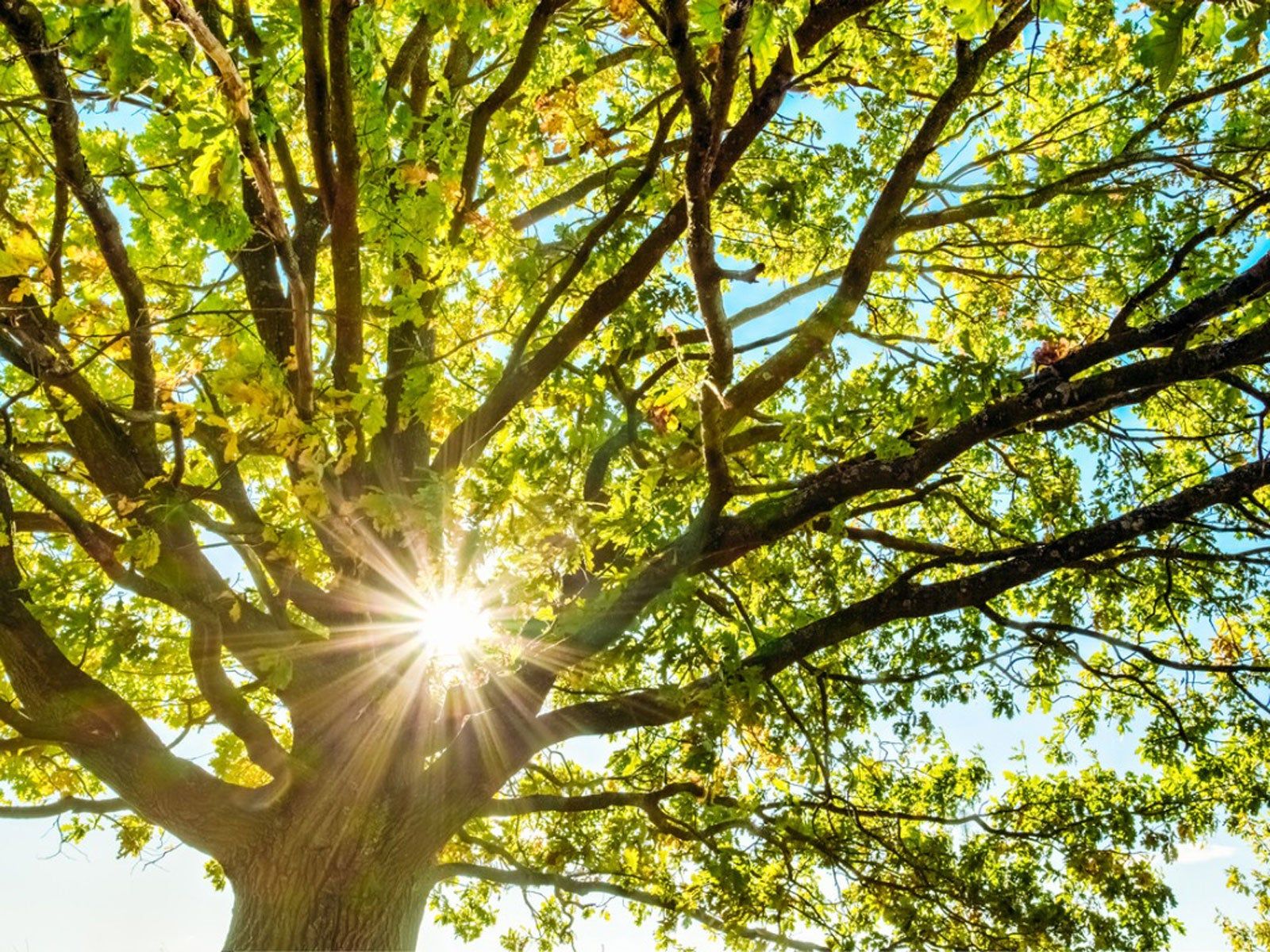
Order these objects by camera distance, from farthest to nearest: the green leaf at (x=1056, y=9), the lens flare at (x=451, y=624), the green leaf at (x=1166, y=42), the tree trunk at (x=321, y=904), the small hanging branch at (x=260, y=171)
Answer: the lens flare at (x=451, y=624), the tree trunk at (x=321, y=904), the small hanging branch at (x=260, y=171), the green leaf at (x=1056, y=9), the green leaf at (x=1166, y=42)

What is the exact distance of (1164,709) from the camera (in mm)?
6082

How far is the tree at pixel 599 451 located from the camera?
3.50 m

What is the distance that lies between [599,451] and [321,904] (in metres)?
3.42

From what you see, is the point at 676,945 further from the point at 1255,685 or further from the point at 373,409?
the point at 373,409

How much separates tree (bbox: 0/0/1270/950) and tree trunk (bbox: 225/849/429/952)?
26mm

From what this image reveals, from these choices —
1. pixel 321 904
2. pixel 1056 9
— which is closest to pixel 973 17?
pixel 1056 9

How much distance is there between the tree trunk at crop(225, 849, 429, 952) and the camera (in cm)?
410

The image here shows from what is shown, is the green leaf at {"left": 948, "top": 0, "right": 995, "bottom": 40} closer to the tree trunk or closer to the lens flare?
the lens flare

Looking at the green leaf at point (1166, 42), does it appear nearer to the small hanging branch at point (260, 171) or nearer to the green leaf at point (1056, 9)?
the green leaf at point (1056, 9)

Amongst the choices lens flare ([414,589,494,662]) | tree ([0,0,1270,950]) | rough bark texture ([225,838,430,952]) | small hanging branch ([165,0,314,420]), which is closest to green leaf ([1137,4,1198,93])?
tree ([0,0,1270,950])

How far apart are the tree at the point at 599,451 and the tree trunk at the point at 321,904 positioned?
1.0 inches

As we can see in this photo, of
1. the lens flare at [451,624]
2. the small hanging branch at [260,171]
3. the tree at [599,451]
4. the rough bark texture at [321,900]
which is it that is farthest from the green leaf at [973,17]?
the rough bark texture at [321,900]

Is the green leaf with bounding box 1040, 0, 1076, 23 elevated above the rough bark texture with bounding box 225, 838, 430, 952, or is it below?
above

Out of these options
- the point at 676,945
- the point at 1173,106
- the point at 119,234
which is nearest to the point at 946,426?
the point at 1173,106
